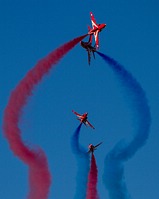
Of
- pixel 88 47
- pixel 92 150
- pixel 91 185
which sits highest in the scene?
pixel 88 47

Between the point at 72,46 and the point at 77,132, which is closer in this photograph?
the point at 72,46

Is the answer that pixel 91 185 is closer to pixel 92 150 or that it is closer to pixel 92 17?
pixel 92 150

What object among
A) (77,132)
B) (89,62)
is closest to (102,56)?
(89,62)

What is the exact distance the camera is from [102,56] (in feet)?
452

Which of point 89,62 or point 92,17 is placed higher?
point 92,17

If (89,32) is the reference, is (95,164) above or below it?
below

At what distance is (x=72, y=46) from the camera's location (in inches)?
5413

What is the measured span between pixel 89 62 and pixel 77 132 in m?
17.6

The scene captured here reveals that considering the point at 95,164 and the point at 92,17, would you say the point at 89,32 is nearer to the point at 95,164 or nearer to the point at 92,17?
the point at 92,17

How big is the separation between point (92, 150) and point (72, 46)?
26162 millimetres

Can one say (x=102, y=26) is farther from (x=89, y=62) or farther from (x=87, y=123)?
(x=87, y=123)

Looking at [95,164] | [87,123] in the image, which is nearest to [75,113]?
[87,123]

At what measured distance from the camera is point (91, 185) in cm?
14312

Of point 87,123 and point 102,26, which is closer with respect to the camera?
point 102,26
